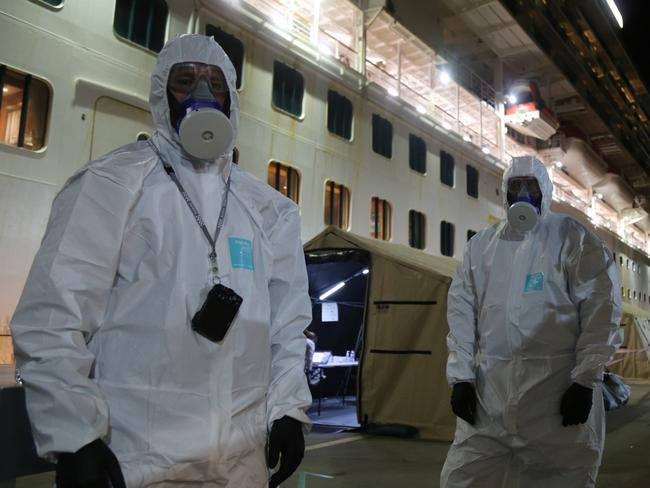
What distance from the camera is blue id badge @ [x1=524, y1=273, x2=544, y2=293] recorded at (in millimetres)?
2594

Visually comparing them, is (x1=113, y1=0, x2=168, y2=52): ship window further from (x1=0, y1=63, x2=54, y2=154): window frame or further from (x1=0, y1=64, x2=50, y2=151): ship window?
(x1=0, y1=64, x2=50, y2=151): ship window

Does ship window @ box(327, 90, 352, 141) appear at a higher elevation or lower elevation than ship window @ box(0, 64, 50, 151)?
higher

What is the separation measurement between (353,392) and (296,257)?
935cm

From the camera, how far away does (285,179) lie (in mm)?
12398

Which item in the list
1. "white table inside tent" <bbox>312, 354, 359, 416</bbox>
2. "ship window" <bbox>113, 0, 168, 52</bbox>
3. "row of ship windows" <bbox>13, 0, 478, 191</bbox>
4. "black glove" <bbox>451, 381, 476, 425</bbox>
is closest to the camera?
"black glove" <bbox>451, 381, 476, 425</bbox>

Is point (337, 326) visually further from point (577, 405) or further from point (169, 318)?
point (169, 318)

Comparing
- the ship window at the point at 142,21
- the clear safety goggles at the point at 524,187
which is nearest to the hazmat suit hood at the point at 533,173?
the clear safety goggles at the point at 524,187

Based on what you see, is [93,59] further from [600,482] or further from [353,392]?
[600,482]

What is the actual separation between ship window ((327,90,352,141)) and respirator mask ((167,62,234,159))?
12128mm

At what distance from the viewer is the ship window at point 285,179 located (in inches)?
476

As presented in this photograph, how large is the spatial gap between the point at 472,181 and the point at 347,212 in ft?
24.9

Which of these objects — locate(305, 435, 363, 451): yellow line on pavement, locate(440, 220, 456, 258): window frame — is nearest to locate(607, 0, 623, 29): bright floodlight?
locate(440, 220, 456, 258): window frame

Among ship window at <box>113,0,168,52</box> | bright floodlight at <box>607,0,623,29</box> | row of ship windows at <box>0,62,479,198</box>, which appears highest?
bright floodlight at <box>607,0,623,29</box>

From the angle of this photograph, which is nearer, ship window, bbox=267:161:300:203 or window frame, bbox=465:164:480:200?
ship window, bbox=267:161:300:203
